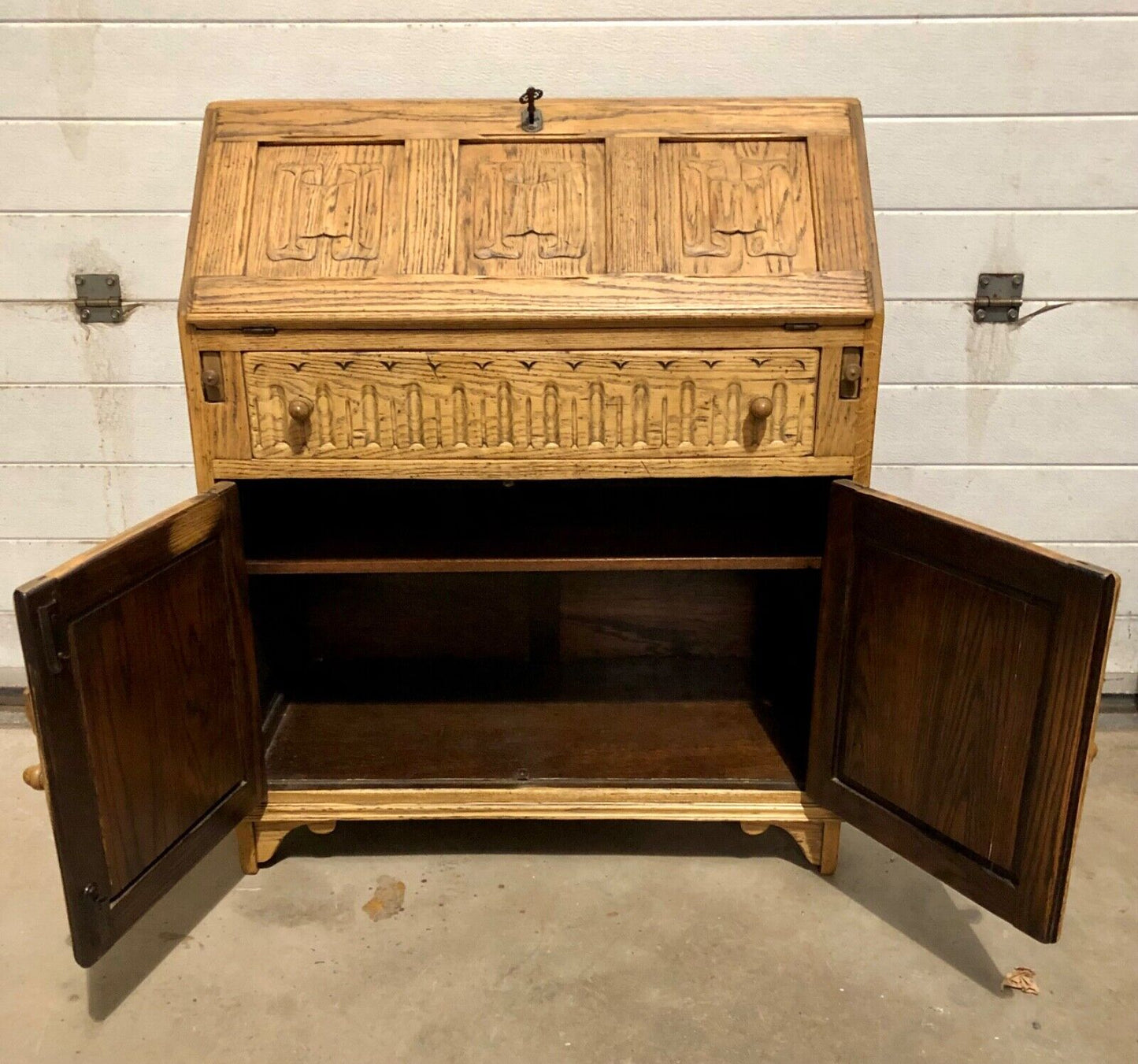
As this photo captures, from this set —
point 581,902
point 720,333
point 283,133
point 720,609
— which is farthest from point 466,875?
point 283,133

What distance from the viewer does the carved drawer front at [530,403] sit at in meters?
1.78

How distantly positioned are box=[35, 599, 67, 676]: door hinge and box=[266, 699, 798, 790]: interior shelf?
720mm

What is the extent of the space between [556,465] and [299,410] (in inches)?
18.7

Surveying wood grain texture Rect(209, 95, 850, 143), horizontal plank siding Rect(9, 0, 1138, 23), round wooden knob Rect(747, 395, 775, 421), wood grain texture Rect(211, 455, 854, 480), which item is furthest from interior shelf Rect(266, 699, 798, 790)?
horizontal plank siding Rect(9, 0, 1138, 23)

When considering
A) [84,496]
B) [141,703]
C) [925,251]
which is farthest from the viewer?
[84,496]

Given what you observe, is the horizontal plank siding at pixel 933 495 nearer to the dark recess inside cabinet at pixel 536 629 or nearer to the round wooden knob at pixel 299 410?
the dark recess inside cabinet at pixel 536 629

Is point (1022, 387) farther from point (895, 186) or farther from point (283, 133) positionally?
point (283, 133)

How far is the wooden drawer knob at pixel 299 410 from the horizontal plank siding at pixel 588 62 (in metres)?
0.99

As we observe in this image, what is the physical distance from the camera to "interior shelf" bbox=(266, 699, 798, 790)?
2.09 meters

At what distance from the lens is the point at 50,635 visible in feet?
4.71

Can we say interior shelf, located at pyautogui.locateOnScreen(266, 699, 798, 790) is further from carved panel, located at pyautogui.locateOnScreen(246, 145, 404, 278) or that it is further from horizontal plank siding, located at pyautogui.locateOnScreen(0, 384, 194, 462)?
carved panel, located at pyautogui.locateOnScreen(246, 145, 404, 278)

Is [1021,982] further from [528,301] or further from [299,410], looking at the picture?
[299,410]

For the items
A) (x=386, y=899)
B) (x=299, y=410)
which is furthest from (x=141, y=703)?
(x=386, y=899)

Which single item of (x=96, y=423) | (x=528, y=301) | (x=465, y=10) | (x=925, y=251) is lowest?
(x=96, y=423)
